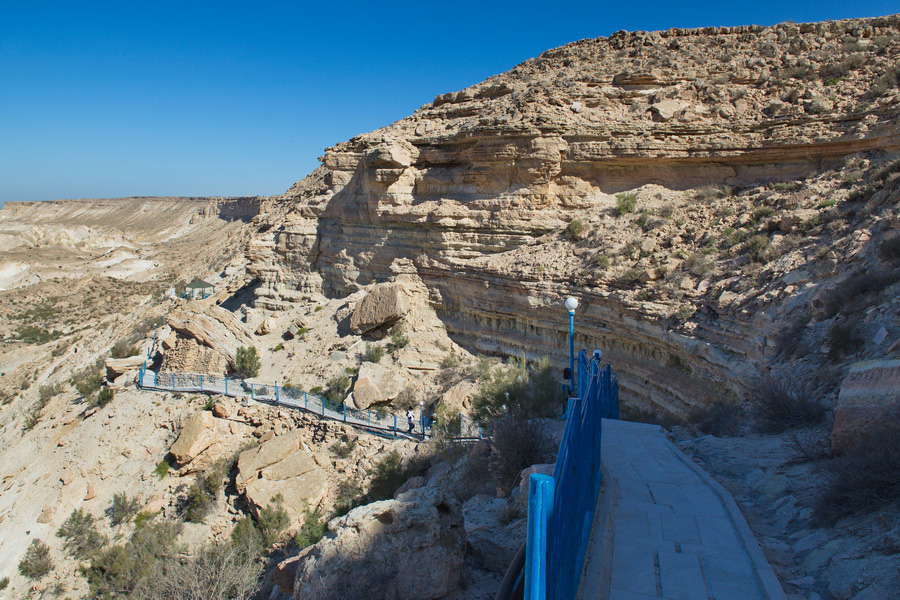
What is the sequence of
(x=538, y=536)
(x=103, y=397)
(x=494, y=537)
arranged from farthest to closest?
(x=103, y=397) → (x=494, y=537) → (x=538, y=536)

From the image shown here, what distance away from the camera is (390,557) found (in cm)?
425

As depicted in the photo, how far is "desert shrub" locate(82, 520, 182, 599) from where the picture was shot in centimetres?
941

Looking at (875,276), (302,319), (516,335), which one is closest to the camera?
(875,276)

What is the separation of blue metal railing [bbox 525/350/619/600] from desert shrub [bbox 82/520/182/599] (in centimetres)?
856

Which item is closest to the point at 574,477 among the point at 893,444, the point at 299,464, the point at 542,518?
Result: the point at 542,518

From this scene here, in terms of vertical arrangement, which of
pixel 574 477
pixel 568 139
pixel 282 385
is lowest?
pixel 282 385

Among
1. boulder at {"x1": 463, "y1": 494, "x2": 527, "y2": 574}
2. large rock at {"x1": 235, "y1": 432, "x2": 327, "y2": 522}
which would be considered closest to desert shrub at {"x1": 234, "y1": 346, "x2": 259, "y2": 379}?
large rock at {"x1": 235, "y1": 432, "x2": 327, "y2": 522}

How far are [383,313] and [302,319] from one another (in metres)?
3.35

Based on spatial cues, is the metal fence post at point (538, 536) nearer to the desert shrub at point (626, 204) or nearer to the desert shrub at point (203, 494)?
the desert shrub at point (203, 494)

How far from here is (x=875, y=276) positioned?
24.4 ft

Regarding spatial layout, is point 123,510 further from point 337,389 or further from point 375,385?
point 375,385

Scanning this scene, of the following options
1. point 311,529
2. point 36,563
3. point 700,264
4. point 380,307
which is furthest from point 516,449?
point 36,563

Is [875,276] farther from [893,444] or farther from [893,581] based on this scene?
[893,581]

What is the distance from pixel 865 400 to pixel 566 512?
10.2ft
